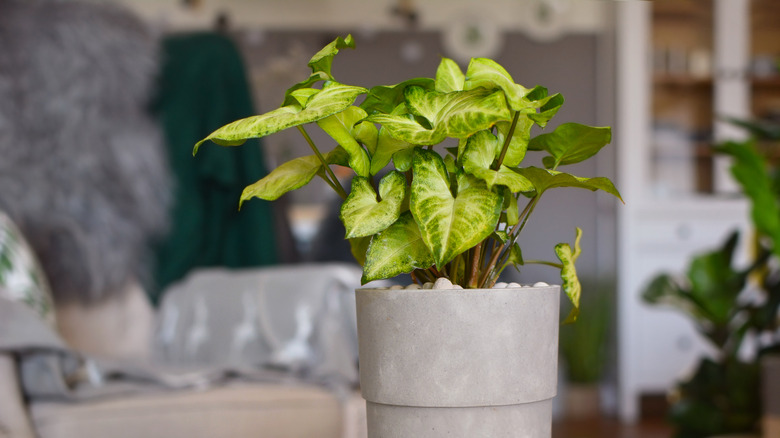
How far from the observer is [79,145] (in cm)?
217

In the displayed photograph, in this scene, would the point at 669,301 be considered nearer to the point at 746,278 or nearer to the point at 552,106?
the point at 746,278

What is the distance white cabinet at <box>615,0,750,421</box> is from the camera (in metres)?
3.36

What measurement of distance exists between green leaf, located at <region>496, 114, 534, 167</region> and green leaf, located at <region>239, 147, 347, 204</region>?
0.11m

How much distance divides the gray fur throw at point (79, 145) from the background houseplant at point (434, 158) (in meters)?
1.68

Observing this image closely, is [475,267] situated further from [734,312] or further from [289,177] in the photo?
[734,312]

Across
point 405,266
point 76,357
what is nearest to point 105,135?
point 76,357

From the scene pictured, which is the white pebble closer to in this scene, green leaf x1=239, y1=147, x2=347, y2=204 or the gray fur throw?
green leaf x1=239, y1=147, x2=347, y2=204

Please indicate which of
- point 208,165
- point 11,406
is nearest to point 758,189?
point 11,406

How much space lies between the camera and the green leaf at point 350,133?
0.52 m

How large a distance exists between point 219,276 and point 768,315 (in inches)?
53.8

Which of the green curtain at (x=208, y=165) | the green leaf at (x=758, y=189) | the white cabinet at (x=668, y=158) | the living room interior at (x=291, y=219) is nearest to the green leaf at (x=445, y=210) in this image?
the living room interior at (x=291, y=219)

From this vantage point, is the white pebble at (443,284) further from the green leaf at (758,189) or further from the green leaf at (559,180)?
the green leaf at (758,189)

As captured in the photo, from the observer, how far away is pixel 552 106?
19.7 inches

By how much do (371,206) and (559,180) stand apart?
0.41ft
